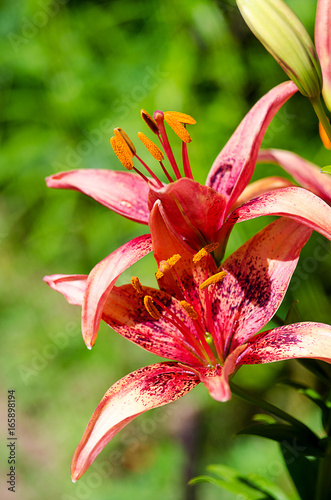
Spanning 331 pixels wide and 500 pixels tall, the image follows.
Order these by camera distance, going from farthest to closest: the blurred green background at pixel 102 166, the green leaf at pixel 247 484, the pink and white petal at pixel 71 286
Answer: the blurred green background at pixel 102 166
the green leaf at pixel 247 484
the pink and white petal at pixel 71 286

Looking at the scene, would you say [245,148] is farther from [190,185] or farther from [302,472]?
[302,472]

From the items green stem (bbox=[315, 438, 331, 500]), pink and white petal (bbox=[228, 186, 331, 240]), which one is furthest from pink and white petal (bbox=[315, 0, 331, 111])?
green stem (bbox=[315, 438, 331, 500])

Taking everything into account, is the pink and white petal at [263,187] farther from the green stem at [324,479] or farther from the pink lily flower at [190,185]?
the green stem at [324,479]

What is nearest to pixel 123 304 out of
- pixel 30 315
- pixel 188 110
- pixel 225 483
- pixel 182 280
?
pixel 182 280

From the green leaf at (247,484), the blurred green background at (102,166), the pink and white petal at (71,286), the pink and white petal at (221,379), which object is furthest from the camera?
the blurred green background at (102,166)

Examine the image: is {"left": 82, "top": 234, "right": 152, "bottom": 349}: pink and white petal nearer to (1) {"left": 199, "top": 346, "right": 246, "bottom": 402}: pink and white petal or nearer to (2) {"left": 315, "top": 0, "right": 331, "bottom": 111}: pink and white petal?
(1) {"left": 199, "top": 346, "right": 246, "bottom": 402}: pink and white petal

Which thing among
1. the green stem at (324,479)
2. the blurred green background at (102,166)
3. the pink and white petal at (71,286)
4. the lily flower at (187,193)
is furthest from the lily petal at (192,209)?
the blurred green background at (102,166)
